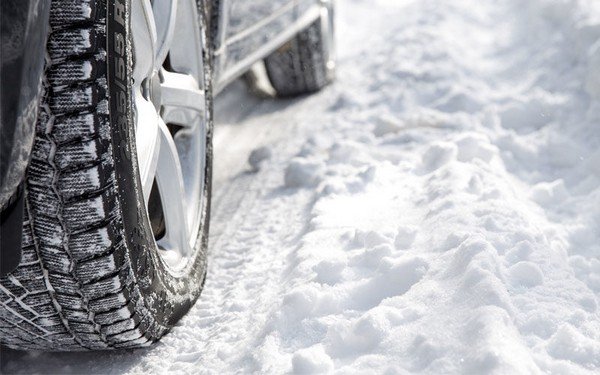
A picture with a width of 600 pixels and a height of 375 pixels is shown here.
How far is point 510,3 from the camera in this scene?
505 cm

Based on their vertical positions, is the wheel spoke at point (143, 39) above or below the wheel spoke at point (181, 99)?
above

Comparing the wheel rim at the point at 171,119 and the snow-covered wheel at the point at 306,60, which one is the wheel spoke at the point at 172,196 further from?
the snow-covered wheel at the point at 306,60

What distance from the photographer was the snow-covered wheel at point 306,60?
11.8 ft

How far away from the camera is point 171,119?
1969mm

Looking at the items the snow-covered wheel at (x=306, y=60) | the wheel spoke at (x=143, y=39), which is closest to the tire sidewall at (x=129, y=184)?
the wheel spoke at (x=143, y=39)

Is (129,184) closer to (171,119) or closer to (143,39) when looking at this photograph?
(143,39)

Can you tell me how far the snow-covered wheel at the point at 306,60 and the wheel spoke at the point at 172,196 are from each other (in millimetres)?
1858

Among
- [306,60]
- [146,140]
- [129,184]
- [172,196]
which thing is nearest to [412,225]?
[172,196]

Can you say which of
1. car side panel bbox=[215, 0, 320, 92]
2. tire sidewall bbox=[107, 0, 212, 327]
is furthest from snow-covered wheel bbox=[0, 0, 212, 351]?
car side panel bbox=[215, 0, 320, 92]

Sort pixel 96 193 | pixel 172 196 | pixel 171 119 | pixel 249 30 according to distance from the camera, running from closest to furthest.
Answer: pixel 96 193, pixel 172 196, pixel 171 119, pixel 249 30

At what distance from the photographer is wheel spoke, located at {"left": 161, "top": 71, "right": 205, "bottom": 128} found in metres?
1.88

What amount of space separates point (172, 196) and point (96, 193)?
526 mm

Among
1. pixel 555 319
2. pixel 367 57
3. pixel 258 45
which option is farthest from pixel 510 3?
pixel 555 319

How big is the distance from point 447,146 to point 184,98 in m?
1.00
